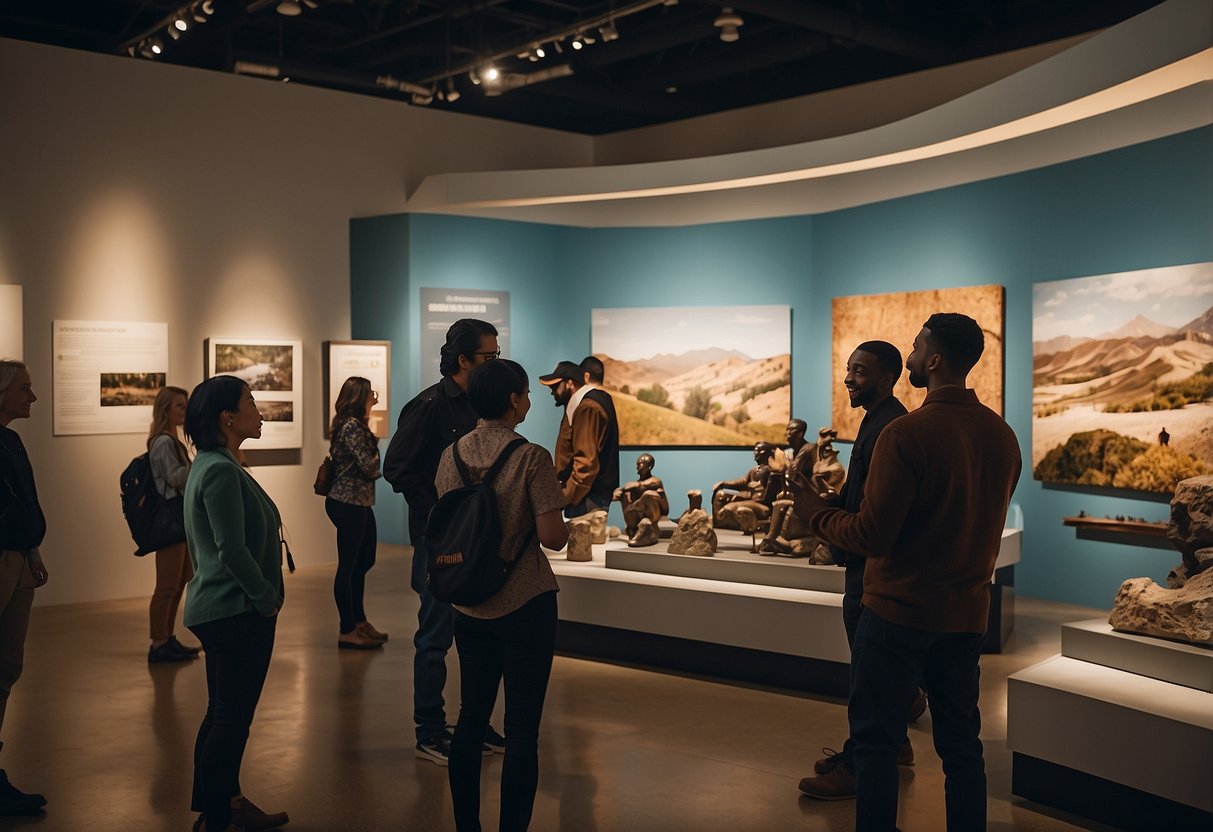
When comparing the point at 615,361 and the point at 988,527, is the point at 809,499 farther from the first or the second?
the point at 615,361

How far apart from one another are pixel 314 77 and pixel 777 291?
5227 millimetres

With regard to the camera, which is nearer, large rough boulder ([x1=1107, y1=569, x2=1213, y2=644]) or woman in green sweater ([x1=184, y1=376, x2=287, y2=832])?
woman in green sweater ([x1=184, y1=376, x2=287, y2=832])

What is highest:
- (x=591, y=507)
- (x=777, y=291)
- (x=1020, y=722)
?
(x=777, y=291)

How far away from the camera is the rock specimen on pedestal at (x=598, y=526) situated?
7.42m

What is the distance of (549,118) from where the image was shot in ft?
47.4

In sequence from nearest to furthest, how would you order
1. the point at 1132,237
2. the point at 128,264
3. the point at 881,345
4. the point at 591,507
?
the point at 881,345
the point at 591,507
the point at 1132,237
the point at 128,264

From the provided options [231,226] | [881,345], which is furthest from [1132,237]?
[231,226]

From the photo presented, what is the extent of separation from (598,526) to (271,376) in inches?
169

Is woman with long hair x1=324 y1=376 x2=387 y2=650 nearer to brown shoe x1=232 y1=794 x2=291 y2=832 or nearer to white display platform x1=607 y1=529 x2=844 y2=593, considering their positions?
white display platform x1=607 y1=529 x2=844 y2=593

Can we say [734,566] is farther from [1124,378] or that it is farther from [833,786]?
[1124,378]

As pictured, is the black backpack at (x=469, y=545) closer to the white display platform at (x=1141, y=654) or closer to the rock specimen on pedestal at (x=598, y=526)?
the white display platform at (x=1141, y=654)

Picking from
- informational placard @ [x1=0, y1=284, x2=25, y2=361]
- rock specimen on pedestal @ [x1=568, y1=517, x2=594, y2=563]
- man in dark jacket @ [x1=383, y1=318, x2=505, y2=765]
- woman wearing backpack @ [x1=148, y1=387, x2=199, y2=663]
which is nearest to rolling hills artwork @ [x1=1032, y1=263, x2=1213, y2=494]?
rock specimen on pedestal @ [x1=568, y1=517, x2=594, y2=563]

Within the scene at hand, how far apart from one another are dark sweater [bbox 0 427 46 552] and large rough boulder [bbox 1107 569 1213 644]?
13.3 feet

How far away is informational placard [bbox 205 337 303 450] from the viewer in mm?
10055
